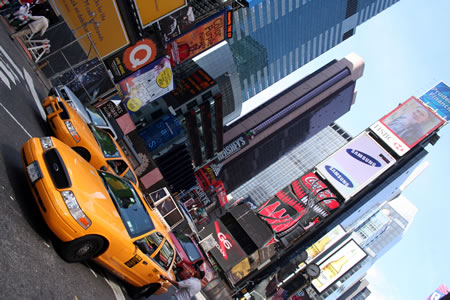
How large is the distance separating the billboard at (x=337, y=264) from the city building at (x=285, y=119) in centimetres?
4533

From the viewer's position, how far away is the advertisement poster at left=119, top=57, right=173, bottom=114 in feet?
93.4

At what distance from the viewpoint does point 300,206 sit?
127 ft

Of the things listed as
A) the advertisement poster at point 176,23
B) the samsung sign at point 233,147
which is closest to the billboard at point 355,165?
→ the advertisement poster at point 176,23

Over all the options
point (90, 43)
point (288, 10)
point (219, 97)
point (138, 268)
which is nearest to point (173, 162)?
point (219, 97)

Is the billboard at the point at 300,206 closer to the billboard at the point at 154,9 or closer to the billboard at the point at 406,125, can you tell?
the billboard at the point at 406,125

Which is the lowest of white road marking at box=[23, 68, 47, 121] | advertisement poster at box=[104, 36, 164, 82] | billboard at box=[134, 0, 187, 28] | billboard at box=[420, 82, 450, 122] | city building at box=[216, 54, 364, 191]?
city building at box=[216, 54, 364, 191]

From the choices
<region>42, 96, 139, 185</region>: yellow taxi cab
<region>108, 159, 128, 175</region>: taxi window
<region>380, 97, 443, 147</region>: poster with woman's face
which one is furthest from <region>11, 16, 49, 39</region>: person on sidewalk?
<region>380, 97, 443, 147</region>: poster with woman's face

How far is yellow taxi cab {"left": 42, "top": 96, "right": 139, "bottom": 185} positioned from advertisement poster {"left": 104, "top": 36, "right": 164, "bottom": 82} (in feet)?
47.0

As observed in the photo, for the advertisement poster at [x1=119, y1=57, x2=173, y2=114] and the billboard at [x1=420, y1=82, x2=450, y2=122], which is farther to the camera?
the billboard at [x1=420, y1=82, x2=450, y2=122]

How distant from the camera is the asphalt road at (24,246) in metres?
5.93

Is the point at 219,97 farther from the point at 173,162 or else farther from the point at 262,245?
the point at 262,245

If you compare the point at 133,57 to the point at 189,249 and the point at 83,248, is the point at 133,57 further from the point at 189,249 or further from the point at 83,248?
the point at 83,248

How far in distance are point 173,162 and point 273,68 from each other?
4256 centimetres

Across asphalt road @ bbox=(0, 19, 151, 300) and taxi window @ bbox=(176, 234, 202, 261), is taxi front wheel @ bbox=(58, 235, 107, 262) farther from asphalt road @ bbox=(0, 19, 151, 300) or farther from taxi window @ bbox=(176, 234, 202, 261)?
taxi window @ bbox=(176, 234, 202, 261)
